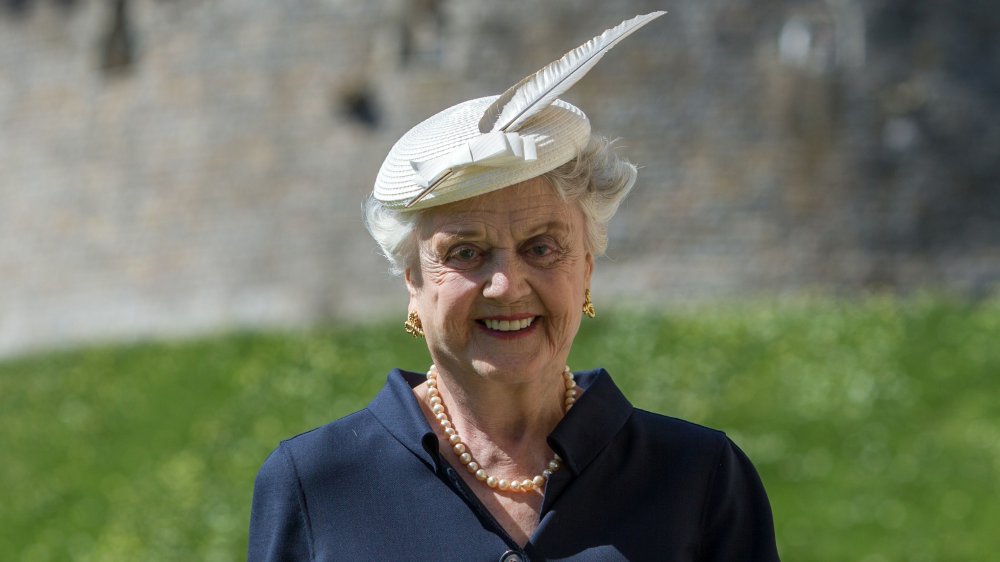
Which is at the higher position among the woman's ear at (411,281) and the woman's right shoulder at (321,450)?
the woman's ear at (411,281)

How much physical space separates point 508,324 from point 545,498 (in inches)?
10.6

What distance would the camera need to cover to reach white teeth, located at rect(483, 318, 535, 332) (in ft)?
9.51

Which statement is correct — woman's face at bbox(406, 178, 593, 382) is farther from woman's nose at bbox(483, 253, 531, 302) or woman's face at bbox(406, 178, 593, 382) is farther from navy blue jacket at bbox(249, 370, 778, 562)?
navy blue jacket at bbox(249, 370, 778, 562)

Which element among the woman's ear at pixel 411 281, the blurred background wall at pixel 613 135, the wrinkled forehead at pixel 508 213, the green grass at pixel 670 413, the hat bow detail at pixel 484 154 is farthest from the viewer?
the blurred background wall at pixel 613 135

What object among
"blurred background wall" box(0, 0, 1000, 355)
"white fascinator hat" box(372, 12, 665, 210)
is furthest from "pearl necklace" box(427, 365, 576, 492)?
"blurred background wall" box(0, 0, 1000, 355)

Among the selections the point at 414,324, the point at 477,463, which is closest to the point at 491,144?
the point at 414,324

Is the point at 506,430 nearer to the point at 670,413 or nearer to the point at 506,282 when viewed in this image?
the point at 506,282

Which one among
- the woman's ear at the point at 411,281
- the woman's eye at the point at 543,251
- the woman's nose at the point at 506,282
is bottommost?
the woman's ear at the point at 411,281

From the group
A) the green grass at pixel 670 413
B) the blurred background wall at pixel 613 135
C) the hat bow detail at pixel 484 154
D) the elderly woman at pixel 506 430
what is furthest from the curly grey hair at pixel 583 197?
the blurred background wall at pixel 613 135

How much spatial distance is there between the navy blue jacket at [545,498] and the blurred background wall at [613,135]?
1086cm

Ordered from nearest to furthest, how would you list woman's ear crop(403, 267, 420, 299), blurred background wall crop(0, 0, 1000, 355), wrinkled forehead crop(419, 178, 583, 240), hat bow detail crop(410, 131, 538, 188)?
hat bow detail crop(410, 131, 538, 188) → wrinkled forehead crop(419, 178, 583, 240) → woman's ear crop(403, 267, 420, 299) → blurred background wall crop(0, 0, 1000, 355)

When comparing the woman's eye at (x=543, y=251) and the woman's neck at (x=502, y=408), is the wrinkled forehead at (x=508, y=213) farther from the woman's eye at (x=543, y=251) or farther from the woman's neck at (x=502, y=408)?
the woman's neck at (x=502, y=408)

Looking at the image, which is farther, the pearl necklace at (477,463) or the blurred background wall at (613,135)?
the blurred background wall at (613,135)

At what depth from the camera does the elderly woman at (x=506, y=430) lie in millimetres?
2854
